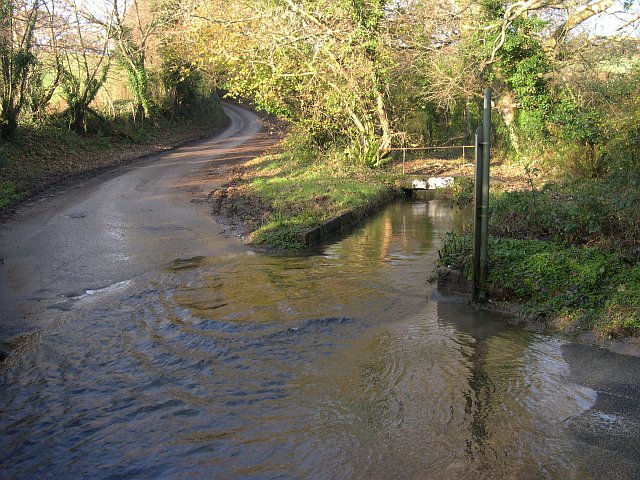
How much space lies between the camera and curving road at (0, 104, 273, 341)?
8312mm

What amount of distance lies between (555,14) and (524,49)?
6.84 ft

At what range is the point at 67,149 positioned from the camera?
933 inches

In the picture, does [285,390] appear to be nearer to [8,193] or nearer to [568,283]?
[568,283]

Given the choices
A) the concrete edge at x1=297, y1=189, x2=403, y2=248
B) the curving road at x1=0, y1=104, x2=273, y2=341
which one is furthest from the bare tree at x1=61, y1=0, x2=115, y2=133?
the concrete edge at x1=297, y1=189, x2=403, y2=248

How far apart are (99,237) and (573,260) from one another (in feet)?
29.1

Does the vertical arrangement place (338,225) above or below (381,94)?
below

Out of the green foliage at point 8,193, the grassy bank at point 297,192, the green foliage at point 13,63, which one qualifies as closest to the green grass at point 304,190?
the grassy bank at point 297,192

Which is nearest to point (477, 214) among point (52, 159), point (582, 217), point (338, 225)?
point (582, 217)

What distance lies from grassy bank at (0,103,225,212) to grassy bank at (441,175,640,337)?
39.6 ft

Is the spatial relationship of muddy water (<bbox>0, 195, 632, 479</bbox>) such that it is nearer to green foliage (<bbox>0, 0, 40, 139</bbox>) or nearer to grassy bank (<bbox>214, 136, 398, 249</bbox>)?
grassy bank (<bbox>214, 136, 398, 249</bbox>)

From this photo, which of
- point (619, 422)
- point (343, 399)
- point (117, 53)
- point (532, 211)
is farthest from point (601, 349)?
point (117, 53)

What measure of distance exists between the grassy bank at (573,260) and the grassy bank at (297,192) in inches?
156

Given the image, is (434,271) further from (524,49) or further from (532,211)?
(524,49)

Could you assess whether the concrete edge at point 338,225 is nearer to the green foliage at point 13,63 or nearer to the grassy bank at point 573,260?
the grassy bank at point 573,260
